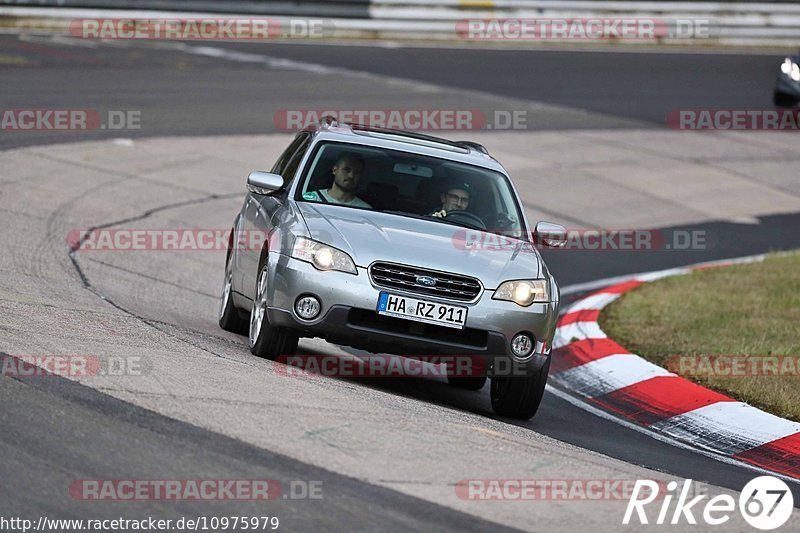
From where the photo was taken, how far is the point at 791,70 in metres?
21.9

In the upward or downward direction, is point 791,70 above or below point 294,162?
above

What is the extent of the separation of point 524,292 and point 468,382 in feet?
5.88

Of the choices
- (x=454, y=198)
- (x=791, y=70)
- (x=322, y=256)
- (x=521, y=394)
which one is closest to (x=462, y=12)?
(x=791, y=70)

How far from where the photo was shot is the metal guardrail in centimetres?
2753

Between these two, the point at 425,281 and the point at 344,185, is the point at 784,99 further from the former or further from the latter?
the point at 425,281

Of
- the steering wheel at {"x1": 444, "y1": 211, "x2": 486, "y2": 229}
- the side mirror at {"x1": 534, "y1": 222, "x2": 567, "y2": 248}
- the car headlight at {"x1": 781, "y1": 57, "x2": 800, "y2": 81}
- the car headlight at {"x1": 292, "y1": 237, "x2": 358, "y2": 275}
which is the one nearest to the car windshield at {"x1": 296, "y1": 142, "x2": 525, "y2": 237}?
the steering wheel at {"x1": 444, "y1": 211, "x2": 486, "y2": 229}

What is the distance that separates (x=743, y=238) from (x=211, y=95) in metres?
8.69

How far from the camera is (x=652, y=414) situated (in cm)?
975

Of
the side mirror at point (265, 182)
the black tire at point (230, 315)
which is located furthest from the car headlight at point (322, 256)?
the black tire at point (230, 315)

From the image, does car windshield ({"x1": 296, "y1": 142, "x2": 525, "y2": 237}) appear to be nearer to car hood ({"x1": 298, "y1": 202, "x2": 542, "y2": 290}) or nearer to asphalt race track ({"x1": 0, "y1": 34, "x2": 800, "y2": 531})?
car hood ({"x1": 298, "y1": 202, "x2": 542, "y2": 290})

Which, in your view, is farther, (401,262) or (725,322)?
(725,322)

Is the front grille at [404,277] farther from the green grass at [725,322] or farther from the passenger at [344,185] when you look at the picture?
the green grass at [725,322]

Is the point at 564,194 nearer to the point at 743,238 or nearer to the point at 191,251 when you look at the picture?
the point at 743,238

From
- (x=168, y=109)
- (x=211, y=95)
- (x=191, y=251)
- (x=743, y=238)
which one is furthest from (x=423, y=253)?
(x=211, y=95)
